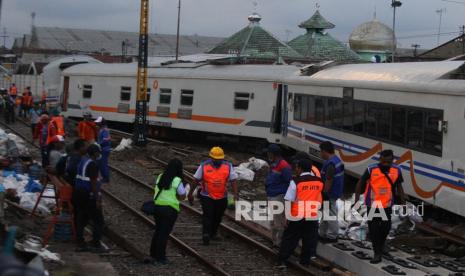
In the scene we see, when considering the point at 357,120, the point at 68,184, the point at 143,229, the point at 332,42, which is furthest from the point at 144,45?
the point at 332,42

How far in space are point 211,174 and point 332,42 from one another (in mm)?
43793

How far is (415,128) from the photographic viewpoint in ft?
42.2

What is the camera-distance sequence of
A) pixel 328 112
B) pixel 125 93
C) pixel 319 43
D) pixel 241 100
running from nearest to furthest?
pixel 328 112 → pixel 241 100 → pixel 125 93 → pixel 319 43

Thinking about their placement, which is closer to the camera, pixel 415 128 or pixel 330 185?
pixel 330 185

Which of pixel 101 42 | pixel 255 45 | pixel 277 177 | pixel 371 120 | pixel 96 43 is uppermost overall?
pixel 101 42

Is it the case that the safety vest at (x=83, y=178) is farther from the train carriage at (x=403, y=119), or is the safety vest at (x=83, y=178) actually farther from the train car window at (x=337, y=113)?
the train car window at (x=337, y=113)

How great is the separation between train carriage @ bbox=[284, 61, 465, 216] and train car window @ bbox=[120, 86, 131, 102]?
11.0 meters

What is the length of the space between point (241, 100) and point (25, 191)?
11.1 metres

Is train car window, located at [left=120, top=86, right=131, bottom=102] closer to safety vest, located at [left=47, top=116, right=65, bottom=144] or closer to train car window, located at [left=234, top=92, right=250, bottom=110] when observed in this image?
train car window, located at [left=234, top=92, right=250, bottom=110]

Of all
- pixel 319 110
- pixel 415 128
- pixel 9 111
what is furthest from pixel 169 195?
pixel 9 111

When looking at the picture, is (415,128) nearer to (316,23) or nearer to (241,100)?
(241,100)

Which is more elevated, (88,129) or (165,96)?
(165,96)

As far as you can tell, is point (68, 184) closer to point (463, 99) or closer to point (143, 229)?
point (143, 229)

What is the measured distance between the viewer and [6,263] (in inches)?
130
